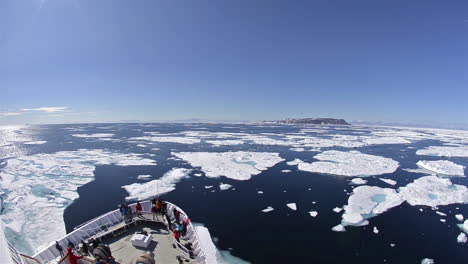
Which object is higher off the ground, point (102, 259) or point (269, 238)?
point (102, 259)

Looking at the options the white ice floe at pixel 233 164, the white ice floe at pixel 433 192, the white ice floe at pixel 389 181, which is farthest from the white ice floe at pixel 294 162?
the white ice floe at pixel 433 192

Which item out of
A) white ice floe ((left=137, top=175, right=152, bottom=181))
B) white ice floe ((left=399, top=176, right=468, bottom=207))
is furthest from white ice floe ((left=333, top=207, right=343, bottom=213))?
white ice floe ((left=137, top=175, right=152, bottom=181))

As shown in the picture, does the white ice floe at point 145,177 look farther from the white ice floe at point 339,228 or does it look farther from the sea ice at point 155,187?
the white ice floe at point 339,228

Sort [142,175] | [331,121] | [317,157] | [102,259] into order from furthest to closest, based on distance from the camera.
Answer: [331,121] → [317,157] → [142,175] → [102,259]

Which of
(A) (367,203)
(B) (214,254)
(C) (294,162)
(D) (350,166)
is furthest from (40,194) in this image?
(D) (350,166)

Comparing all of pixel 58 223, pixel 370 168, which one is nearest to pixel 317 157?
pixel 370 168

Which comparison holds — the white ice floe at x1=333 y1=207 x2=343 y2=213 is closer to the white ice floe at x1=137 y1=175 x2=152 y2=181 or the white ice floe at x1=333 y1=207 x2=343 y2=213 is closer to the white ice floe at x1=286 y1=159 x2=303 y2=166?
the white ice floe at x1=286 y1=159 x2=303 y2=166

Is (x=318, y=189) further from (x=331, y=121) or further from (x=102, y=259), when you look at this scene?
(x=331, y=121)
